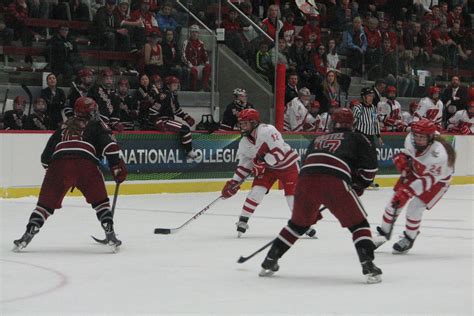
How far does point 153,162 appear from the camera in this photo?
1316 cm

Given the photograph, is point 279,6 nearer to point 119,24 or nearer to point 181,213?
point 119,24

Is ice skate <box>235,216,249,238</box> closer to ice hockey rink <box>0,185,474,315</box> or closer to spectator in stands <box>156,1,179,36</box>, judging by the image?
ice hockey rink <box>0,185,474,315</box>

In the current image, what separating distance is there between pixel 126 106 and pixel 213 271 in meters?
6.51

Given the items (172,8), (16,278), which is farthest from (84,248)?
(172,8)

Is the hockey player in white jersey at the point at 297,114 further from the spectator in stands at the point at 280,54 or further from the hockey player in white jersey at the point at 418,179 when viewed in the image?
the hockey player in white jersey at the point at 418,179

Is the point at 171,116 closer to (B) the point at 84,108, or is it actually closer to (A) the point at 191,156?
(A) the point at 191,156

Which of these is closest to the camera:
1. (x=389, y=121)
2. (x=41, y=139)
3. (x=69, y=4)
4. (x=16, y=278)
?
(x=16, y=278)

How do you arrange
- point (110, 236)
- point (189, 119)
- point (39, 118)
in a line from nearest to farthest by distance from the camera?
point (110, 236) → point (39, 118) → point (189, 119)

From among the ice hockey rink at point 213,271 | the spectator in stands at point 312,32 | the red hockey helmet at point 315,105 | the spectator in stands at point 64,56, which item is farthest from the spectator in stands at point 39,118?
the spectator in stands at point 312,32

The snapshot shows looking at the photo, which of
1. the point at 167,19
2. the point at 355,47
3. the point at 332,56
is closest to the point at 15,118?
the point at 167,19

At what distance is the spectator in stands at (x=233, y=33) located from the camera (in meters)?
15.4

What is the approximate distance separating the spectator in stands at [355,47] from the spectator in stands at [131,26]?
439 centimetres

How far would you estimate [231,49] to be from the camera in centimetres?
1528

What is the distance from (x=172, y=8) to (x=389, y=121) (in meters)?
4.14
